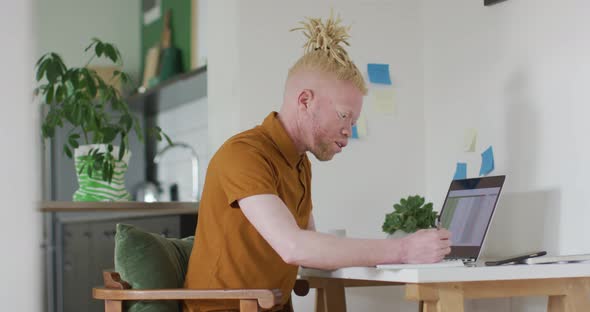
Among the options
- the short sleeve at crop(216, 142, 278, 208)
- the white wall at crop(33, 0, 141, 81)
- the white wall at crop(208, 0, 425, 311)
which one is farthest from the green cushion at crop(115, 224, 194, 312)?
the white wall at crop(33, 0, 141, 81)

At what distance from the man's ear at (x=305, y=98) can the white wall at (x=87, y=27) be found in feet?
12.6

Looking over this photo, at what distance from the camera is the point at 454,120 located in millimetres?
3166

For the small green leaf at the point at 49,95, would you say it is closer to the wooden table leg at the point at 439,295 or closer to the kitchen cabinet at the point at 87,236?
the kitchen cabinet at the point at 87,236

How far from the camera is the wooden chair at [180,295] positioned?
6.46 feet

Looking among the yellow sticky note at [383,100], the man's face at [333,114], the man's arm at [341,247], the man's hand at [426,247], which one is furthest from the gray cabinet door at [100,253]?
the man's hand at [426,247]

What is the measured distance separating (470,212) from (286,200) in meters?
0.64

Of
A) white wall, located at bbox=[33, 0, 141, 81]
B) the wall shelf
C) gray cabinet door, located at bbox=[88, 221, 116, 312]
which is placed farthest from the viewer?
white wall, located at bbox=[33, 0, 141, 81]

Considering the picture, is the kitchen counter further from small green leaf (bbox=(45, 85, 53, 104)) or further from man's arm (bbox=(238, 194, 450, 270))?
man's arm (bbox=(238, 194, 450, 270))

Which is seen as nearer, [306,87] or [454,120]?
[306,87]

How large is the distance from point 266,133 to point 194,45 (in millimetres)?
2793

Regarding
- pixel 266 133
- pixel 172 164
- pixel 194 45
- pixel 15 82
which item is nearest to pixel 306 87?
pixel 266 133

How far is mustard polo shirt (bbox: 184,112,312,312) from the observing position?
2.07m

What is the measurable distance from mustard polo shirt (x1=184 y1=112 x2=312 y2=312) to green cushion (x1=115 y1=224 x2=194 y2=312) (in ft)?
0.19

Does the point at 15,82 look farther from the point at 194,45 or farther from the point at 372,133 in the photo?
the point at 194,45
